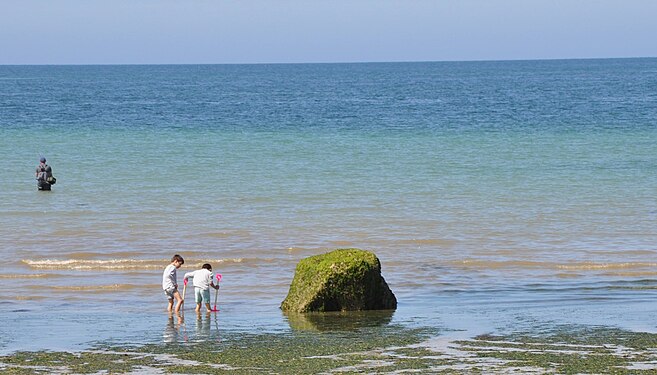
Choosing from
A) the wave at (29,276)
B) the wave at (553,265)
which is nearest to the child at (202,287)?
the wave at (29,276)

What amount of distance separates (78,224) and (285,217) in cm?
514

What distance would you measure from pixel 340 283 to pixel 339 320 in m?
0.65

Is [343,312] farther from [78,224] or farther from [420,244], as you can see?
[78,224]

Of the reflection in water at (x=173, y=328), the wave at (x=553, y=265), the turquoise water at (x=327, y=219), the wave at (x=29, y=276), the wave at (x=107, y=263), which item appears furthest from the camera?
the wave at (x=107, y=263)

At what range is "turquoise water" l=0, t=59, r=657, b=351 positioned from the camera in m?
16.6

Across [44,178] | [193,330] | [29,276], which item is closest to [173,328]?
[193,330]

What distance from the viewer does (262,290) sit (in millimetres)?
18781

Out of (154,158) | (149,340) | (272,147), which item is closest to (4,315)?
(149,340)

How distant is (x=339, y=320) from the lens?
590 inches

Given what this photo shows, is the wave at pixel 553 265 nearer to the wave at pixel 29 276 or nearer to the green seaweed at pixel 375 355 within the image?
the green seaweed at pixel 375 355

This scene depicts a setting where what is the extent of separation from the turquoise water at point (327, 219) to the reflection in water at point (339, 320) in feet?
0.80

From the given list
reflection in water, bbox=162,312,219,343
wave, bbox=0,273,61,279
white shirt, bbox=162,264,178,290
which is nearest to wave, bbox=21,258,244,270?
wave, bbox=0,273,61,279

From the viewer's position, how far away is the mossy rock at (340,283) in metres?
15.4

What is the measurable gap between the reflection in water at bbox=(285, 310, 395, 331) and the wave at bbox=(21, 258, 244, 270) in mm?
6144
